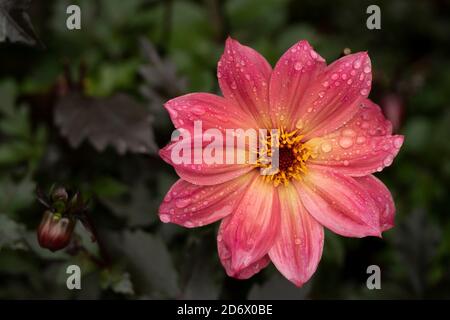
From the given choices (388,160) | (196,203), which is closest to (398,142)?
(388,160)

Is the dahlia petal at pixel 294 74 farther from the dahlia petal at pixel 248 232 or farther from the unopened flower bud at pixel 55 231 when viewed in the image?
the unopened flower bud at pixel 55 231

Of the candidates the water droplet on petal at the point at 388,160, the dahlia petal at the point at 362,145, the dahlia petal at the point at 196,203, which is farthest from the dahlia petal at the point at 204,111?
the water droplet on petal at the point at 388,160

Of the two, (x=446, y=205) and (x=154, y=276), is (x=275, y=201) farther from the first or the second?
(x=446, y=205)

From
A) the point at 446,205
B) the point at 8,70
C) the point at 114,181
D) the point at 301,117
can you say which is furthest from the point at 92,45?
the point at 446,205

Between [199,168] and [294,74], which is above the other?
[294,74]

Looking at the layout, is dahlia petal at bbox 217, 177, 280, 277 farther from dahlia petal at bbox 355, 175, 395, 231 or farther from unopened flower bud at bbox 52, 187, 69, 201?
unopened flower bud at bbox 52, 187, 69, 201

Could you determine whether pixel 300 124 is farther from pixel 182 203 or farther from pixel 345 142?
pixel 182 203
